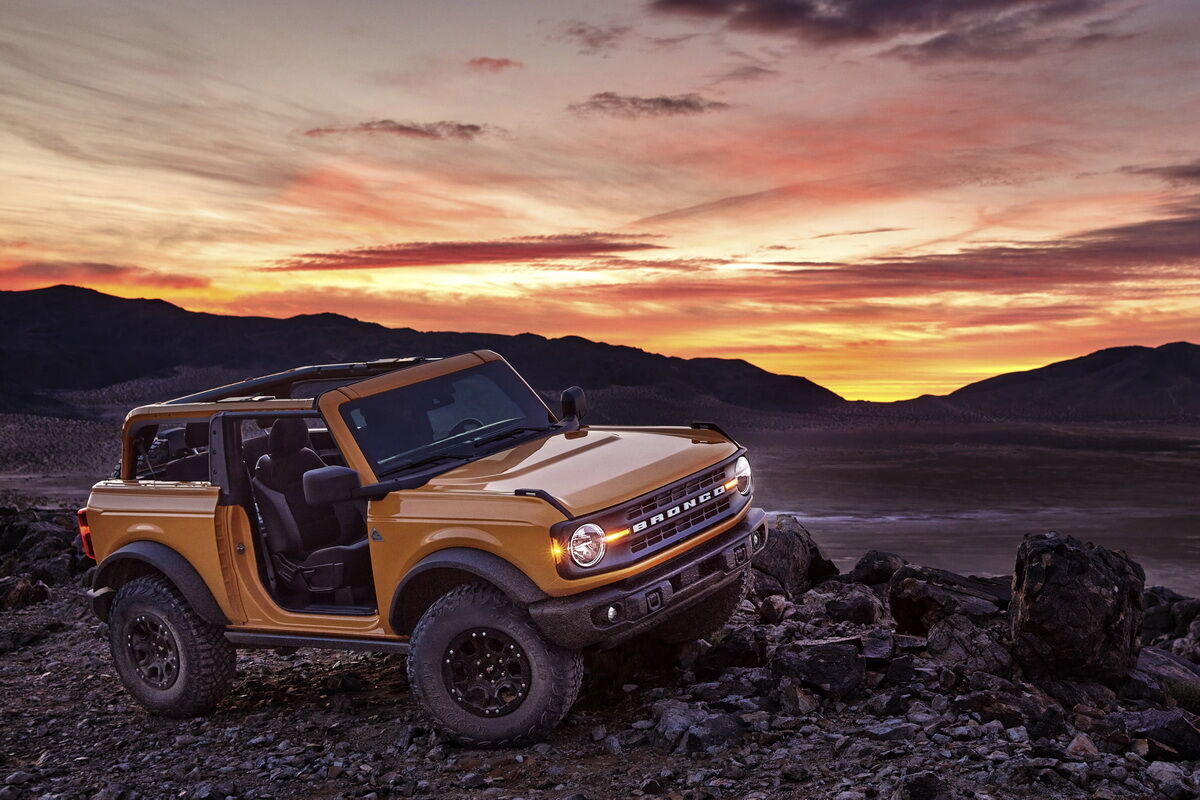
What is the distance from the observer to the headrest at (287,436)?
27.9 feet

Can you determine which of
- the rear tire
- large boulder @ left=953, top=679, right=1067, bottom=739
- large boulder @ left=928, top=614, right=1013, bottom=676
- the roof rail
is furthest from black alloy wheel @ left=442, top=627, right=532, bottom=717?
large boulder @ left=928, top=614, right=1013, bottom=676

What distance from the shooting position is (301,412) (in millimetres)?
7789

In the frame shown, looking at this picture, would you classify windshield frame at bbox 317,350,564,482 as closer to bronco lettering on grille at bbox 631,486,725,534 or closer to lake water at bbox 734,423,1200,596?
Result: bronco lettering on grille at bbox 631,486,725,534

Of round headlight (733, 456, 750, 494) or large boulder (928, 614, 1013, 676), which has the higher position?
round headlight (733, 456, 750, 494)

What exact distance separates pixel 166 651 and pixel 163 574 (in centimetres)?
61

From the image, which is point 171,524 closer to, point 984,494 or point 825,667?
point 825,667

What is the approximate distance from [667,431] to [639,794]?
303 cm

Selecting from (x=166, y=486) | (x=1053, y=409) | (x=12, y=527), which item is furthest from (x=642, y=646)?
(x=1053, y=409)

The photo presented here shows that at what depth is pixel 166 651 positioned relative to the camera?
877 centimetres

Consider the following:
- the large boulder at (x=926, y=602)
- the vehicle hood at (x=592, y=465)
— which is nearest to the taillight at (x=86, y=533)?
the vehicle hood at (x=592, y=465)

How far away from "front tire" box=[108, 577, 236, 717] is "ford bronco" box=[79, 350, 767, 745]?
16 mm

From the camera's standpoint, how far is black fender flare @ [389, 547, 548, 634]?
6.80 metres

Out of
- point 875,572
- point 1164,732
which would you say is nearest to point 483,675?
point 1164,732

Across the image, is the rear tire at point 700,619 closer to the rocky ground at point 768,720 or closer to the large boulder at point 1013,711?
the rocky ground at point 768,720
